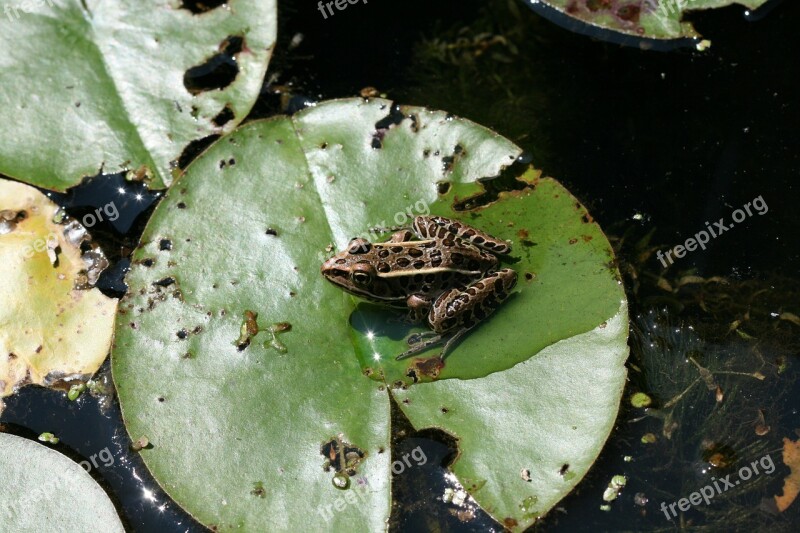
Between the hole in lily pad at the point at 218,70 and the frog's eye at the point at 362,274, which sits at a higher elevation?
the hole in lily pad at the point at 218,70

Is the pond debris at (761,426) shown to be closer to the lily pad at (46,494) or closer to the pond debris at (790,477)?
the pond debris at (790,477)

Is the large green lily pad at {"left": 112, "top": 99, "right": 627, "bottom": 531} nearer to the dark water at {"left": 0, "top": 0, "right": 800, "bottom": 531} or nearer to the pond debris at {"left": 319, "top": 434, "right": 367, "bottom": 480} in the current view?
the pond debris at {"left": 319, "top": 434, "right": 367, "bottom": 480}

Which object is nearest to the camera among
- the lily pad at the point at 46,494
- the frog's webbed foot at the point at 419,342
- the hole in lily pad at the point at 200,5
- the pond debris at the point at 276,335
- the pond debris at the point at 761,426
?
the lily pad at the point at 46,494

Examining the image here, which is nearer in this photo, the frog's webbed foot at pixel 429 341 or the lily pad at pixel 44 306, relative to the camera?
the frog's webbed foot at pixel 429 341

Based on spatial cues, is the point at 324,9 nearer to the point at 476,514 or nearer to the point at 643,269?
the point at 643,269

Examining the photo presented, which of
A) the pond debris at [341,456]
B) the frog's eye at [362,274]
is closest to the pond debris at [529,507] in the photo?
the pond debris at [341,456]

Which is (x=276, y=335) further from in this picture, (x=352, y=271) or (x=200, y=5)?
(x=200, y=5)

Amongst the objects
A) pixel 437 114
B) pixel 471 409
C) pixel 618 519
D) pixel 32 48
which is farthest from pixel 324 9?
pixel 618 519

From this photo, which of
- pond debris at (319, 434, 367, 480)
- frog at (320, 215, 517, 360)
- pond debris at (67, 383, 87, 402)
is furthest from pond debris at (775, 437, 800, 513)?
pond debris at (67, 383, 87, 402)
